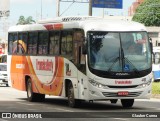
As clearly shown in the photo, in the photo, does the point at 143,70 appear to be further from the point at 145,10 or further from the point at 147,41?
the point at 145,10

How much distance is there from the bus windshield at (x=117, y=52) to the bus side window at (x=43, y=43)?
419cm

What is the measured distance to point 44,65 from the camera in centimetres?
2861

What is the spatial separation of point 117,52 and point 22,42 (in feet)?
25.9

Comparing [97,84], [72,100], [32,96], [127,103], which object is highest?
[97,84]

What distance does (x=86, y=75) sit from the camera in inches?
958

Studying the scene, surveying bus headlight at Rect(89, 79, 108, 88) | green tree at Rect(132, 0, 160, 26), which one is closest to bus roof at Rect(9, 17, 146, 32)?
bus headlight at Rect(89, 79, 108, 88)

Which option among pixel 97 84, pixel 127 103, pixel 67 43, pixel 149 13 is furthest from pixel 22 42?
pixel 149 13

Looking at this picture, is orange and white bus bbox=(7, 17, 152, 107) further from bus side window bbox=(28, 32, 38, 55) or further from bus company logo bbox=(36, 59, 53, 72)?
bus side window bbox=(28, 32, 38, 55)

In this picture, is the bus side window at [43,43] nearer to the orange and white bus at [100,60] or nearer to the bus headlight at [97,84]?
the orange and white bus at [100,60]

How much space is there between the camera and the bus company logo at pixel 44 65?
92.0 feet

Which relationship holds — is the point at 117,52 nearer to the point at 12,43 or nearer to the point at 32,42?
the point at 32,42

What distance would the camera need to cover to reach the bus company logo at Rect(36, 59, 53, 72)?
28044 mm

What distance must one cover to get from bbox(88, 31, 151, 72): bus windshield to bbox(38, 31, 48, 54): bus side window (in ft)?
13.7

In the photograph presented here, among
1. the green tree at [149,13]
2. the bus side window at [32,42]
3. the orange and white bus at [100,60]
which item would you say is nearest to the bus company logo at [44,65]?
the orange and white bus at [100,60]
